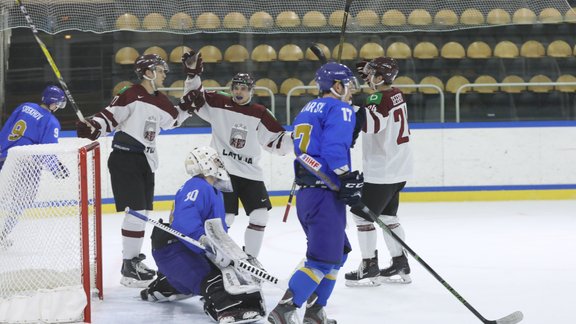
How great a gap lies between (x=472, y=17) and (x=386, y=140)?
354 cm

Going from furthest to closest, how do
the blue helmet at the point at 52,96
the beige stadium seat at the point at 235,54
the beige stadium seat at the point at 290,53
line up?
1. the beige stadium seat at the point at 290,53
2. the beige stadium seat at the point at 235,54
3. the blue helmet at the point at 52,96

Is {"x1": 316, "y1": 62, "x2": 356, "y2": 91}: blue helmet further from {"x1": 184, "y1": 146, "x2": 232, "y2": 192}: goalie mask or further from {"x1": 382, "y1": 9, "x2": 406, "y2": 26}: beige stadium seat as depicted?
{"x1": 382, "y1": 9, "x2": 406, "y2": 26}: beige stadium seat

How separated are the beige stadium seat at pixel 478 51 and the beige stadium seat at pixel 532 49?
1.14 feet

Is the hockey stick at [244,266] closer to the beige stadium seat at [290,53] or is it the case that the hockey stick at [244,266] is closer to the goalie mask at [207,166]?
the goalie mask at [207,166]

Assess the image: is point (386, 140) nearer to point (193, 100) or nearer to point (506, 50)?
point (193, 100)

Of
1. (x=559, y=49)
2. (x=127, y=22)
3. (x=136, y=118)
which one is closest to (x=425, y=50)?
(x=559, y=49)

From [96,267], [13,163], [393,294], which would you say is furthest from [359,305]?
[13,163]

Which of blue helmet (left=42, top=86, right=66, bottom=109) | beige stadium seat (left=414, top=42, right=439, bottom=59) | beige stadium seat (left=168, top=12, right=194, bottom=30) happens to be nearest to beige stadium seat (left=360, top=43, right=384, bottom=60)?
beige stadium seat (left=414, top=42, right=439, bottom=59)

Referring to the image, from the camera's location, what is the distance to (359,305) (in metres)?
4.64

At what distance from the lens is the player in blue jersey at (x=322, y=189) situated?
393cm

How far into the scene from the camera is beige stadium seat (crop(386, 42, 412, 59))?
9227 mm

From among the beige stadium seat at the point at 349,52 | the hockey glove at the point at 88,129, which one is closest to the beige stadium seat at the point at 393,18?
the beige stadium seat at the point at 349,52

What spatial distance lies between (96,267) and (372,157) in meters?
1.65

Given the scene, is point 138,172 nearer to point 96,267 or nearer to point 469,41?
point 96,267
